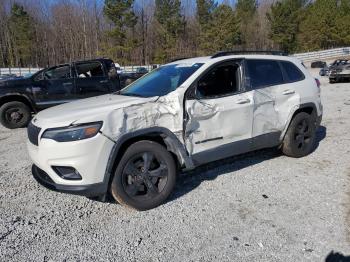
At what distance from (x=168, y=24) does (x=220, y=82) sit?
2240 inches

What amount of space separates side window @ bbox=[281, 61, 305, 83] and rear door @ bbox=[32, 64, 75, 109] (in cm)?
619

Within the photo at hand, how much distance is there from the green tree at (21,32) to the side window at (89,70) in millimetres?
56197

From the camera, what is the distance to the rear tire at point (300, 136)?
5512mm

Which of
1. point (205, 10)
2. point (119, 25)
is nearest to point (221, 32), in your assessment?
point (205, 10)

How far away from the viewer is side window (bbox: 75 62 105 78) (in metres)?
9.78

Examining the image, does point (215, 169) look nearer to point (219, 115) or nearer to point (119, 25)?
point (219, 115)

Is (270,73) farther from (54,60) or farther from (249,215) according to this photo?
(54,60)

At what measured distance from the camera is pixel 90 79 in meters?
9.88

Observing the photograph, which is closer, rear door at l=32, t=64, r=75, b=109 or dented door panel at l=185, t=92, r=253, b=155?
dented door panel at l=185, t=92, r=253, b=155

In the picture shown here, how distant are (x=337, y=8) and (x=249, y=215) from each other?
68608mm

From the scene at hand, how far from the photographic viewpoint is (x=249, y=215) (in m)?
3.88

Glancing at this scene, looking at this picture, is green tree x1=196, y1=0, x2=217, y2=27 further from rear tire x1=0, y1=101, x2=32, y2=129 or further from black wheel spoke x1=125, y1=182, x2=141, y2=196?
black wheel spoke x1=125, y1=182, x2=141, y2=196

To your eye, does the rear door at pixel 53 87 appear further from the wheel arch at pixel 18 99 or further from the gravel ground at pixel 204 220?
the gravel ground at pixel 204 220

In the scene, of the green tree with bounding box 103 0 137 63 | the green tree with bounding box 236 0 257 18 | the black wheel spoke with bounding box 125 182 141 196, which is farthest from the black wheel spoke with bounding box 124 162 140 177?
the green tree with bounding box 236 0 257 18
